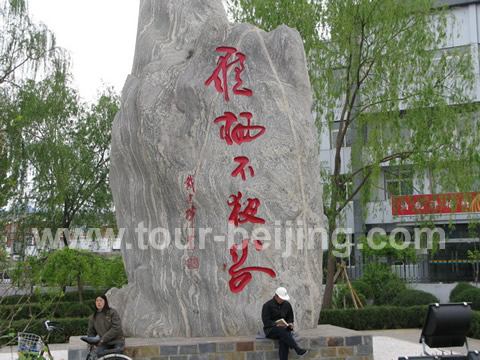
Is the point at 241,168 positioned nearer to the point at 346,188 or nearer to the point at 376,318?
the point at 346,188

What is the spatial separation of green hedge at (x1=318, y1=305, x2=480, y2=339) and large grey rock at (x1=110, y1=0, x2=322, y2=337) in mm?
5185

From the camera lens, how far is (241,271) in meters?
6.44

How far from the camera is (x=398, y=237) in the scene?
19.1m

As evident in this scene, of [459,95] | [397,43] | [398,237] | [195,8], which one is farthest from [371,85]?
[398,237]

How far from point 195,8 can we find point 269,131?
7.11 ft

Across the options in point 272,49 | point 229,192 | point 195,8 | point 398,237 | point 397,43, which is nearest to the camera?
point 229,192

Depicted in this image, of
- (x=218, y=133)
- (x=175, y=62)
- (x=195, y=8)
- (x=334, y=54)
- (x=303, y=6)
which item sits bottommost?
(x=218, y=133)

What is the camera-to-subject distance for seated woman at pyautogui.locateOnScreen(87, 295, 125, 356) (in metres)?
5.55

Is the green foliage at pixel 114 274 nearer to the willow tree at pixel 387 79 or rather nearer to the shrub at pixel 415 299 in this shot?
the willow tree at pixel 387 79

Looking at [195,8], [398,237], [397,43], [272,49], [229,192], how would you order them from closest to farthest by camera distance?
[229,192], [272,49], [195,8], [397,43], [398,237]

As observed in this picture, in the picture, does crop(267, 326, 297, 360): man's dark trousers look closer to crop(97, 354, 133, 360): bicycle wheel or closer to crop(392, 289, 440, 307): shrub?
crop(97, 354, 133, 360): bicycle wheel

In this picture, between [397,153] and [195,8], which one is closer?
[195,8]

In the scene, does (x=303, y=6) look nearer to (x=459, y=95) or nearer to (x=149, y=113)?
(x=459, y=95)

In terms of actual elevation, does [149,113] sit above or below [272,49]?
below
